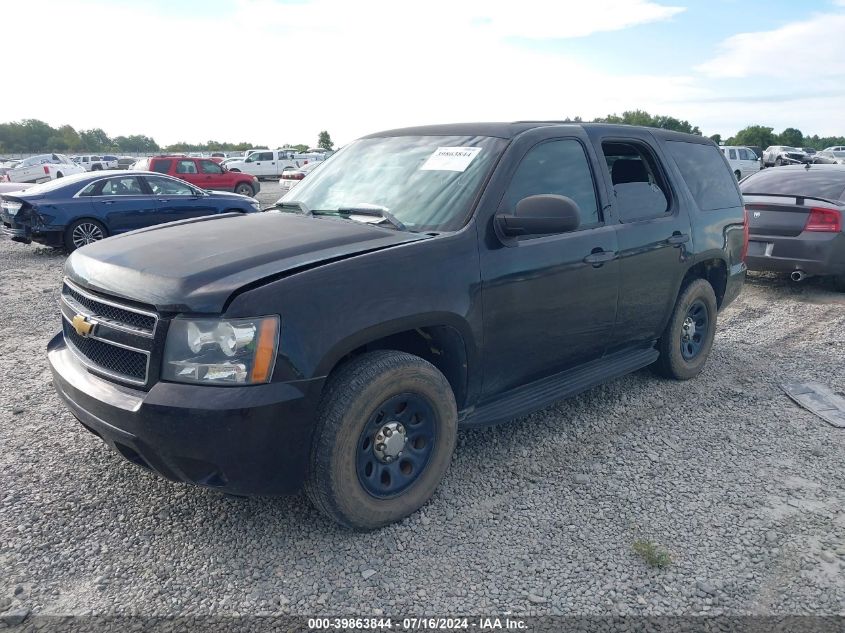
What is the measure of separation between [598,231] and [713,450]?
60.3 inches

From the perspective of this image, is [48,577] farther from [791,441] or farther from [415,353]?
[791,441]

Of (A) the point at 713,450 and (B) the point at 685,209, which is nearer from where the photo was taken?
(A) the point at 713,450

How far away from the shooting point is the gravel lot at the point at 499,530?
2.71 m

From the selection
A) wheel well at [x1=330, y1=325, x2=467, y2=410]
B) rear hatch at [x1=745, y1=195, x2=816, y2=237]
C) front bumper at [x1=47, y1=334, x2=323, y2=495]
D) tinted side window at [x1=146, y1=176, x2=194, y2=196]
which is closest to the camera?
front bumper at [x1=47, y1=334, x2=323, y2=495]

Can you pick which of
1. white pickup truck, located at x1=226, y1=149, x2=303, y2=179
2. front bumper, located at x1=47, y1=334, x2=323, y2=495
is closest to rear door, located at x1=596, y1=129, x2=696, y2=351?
front bumper, located at x1=47, y1=334, x2=323, y2=495

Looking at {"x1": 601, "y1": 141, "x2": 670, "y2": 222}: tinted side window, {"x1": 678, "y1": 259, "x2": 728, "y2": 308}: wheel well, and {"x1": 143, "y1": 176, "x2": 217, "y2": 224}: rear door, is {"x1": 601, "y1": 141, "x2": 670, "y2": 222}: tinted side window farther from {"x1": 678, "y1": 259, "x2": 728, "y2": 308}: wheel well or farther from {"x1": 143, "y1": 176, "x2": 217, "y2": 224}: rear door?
{"x1": 143, "y1": 176, "x2": 217, "y2": 224}: rear door

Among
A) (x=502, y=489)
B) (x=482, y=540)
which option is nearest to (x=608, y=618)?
(x=482, y=540)

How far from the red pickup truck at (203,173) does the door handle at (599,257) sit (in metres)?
19.0

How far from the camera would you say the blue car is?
10867 millimetres

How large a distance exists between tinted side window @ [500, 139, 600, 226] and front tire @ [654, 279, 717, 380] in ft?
4.49

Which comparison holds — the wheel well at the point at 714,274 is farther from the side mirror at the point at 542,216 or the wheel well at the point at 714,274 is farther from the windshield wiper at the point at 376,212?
the windshield wiper at the point at 376,212

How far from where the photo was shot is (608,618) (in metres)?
2.61

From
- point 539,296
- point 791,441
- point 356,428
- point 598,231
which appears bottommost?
point 791,441

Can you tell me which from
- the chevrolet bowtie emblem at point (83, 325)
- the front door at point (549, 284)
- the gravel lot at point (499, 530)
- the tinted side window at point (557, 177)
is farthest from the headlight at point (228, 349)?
the tinted side window at point (557, 177)
